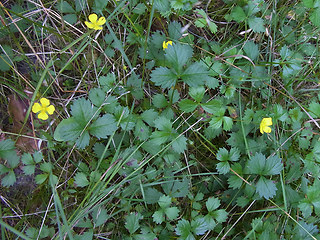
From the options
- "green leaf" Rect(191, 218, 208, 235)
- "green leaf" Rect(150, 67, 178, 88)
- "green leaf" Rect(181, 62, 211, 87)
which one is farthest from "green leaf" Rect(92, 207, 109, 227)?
"green leaf" Rect(181, 62, 211, 87)

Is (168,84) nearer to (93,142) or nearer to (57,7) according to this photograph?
(93,142)

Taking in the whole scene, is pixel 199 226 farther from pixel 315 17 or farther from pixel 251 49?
pixel 315 17

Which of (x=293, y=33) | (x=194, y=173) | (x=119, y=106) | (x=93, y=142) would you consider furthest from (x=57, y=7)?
(x=293, y=33)

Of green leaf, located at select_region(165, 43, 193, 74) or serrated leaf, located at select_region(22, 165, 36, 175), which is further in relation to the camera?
serrated leaf, located at select_region(22, 165, 36, 175)

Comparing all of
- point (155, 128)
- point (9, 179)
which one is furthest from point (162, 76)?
point (9, 179)

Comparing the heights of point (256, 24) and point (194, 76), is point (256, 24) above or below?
above

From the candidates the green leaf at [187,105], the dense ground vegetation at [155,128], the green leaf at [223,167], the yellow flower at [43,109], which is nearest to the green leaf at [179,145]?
the dense ground vegetation at [155,128]

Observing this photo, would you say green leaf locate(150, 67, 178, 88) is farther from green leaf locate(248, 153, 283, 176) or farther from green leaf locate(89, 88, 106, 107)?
green leaf locate(248, 153, 283, 176)
